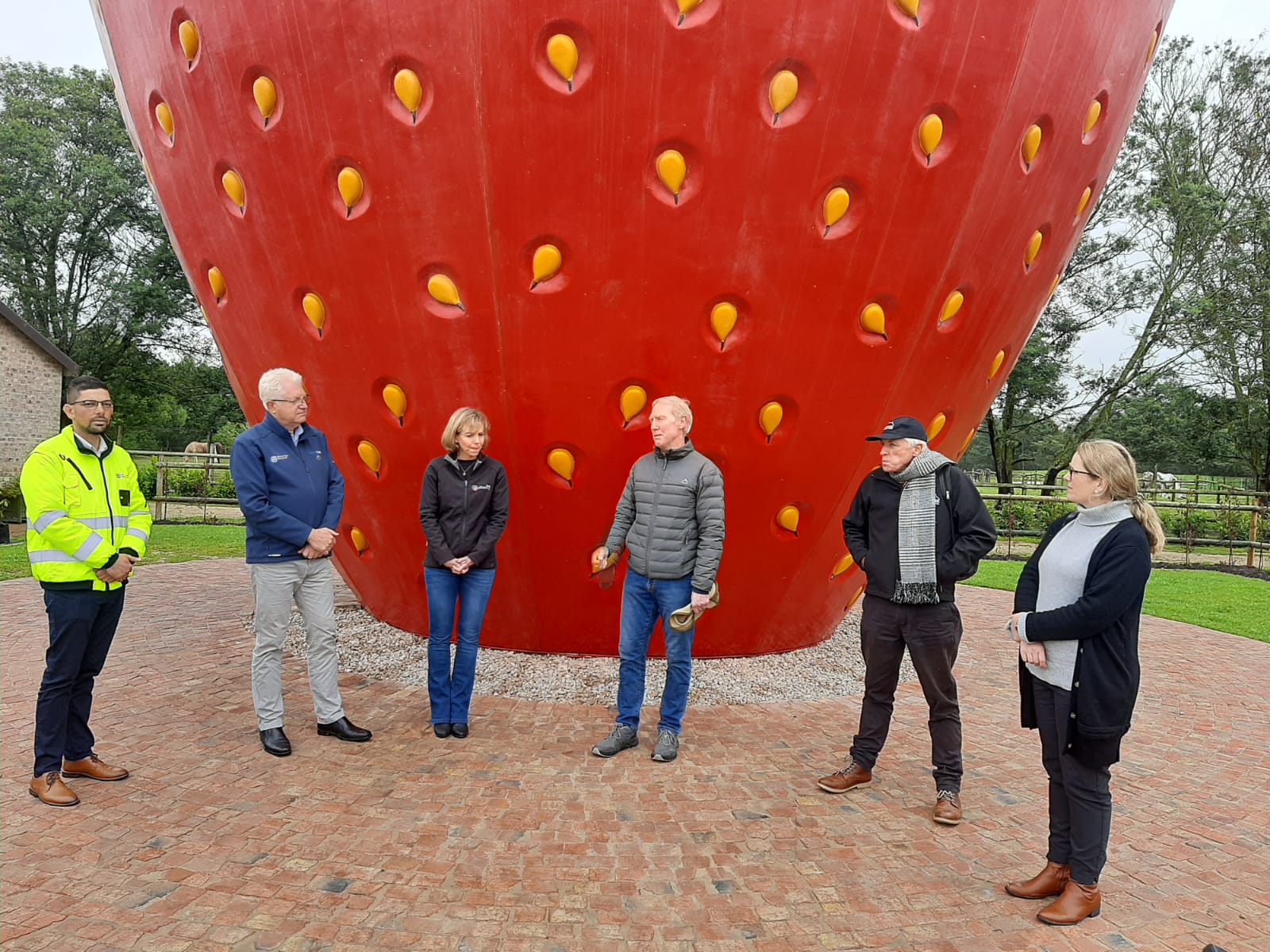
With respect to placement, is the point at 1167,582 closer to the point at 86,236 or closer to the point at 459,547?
the point at 459,547

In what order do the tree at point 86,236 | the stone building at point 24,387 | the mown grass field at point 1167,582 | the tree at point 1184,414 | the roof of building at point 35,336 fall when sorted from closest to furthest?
1. the mown grass field at point 1167,582
2. the roof of building at point 35,336
3. the stone building at point 24,387
4. the tree at point 1184,414
5. the tree at point 86,236

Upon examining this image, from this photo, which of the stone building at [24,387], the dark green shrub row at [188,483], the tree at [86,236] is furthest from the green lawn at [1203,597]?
the tree at [86,236]

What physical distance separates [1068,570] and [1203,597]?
358 inches

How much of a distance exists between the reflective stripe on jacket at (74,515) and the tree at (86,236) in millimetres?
24833

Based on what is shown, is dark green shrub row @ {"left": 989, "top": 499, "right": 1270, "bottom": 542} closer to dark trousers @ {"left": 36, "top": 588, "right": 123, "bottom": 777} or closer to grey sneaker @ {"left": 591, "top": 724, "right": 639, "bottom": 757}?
grey sneaker @ {"left": 591, "top": 724, "right": 639, "bottom": 757}

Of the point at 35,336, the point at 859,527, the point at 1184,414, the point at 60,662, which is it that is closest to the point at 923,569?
the point at 859,527

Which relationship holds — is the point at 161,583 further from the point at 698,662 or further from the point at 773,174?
the point at 773,174

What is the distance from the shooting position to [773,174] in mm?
3537

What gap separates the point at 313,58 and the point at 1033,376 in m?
20.2

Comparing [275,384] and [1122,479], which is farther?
[275,384]

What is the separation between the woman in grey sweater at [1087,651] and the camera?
2.28 metres

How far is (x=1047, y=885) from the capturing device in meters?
2.49

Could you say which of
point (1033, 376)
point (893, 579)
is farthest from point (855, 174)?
point (1033, 376)

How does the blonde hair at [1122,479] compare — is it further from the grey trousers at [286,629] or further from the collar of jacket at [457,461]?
the grey trousers at [286,629]
